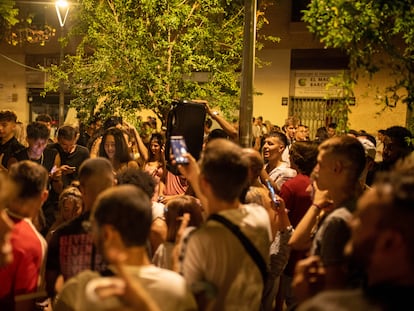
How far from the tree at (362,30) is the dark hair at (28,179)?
2.57 meters

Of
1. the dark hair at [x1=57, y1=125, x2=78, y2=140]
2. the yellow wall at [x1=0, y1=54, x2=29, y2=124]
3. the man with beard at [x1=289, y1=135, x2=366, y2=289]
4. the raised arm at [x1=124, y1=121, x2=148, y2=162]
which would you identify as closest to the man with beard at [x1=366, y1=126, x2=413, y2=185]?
the man with beard at [x1=289, y1=135, x2=366, y2=289]

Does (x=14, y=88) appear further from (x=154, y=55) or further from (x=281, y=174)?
(x=281, y=174)

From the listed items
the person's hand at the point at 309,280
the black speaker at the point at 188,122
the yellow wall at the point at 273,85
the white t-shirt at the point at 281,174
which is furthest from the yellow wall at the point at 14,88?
the person's hand at the point at 309,280

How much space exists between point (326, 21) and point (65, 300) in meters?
3.19

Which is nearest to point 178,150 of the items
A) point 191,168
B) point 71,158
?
point 191,168

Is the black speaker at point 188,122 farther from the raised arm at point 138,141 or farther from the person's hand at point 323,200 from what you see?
the raised arm at point 138,141

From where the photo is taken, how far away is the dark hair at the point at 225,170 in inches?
116

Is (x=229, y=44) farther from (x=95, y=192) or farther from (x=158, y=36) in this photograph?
(x=95, y=192)

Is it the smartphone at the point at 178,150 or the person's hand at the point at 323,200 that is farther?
the person's hand at the point at 323,200

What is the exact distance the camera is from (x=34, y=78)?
874 inches

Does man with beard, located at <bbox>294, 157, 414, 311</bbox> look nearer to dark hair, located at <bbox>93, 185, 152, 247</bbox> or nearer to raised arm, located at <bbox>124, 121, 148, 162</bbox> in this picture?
dark hair, located at <bbox>93, 185, 152, 247</bbox>

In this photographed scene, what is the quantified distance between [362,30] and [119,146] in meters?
3.39

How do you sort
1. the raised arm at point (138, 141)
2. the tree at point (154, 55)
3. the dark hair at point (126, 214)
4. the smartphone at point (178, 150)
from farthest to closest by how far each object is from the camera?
the raised arm at point (138, 141)
the tree at point (154, 55)
the smartphone at point (178, 150)
the dark hair at point (126, 214)

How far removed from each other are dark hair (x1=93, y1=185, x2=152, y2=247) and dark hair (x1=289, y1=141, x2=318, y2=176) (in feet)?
10.4
